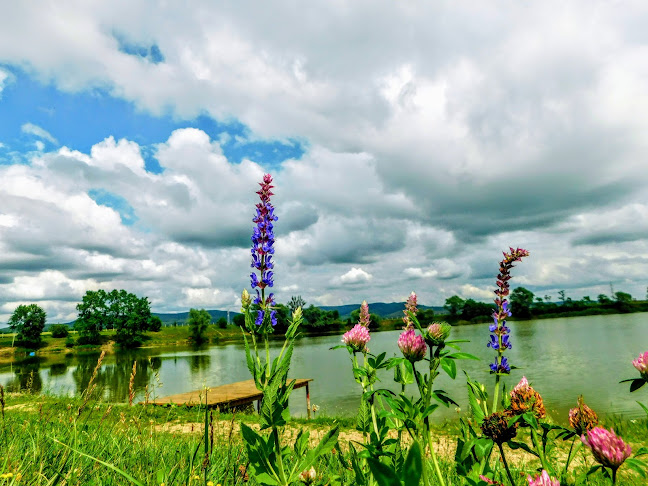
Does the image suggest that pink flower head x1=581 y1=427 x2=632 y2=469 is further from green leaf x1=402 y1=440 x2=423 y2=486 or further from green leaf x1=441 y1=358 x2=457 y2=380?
green leaf x1=402 y1=440 x2=423 y2=486

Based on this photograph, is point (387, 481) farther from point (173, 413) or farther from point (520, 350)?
point (520, 350)

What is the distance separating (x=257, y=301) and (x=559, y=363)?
33.5m

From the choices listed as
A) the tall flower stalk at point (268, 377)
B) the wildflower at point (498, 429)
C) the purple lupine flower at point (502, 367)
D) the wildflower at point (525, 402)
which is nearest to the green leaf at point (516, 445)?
the wildflower at point (498, 429)

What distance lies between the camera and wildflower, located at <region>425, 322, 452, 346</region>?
170cm

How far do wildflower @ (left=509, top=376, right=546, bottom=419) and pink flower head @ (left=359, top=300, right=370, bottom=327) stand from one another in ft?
4.24

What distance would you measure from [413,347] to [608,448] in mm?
831

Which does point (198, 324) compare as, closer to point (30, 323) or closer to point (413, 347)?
point (30, 323)

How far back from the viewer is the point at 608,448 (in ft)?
4.63

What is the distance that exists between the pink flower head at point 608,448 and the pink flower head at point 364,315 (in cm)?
188

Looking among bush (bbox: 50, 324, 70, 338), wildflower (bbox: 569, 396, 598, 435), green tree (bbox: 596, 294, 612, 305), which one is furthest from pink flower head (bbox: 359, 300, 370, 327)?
green tree (bbox: 596, 294, 612, 305)

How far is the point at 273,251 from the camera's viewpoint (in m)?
3.15

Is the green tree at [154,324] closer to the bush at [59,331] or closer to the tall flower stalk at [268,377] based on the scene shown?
the bush at [59,331]

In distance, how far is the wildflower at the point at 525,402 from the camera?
207 cm

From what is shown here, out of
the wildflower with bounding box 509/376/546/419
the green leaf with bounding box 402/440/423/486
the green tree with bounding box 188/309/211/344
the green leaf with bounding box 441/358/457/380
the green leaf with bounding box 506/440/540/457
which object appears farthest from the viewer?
the green tree with bounding box 188/309/211/344
